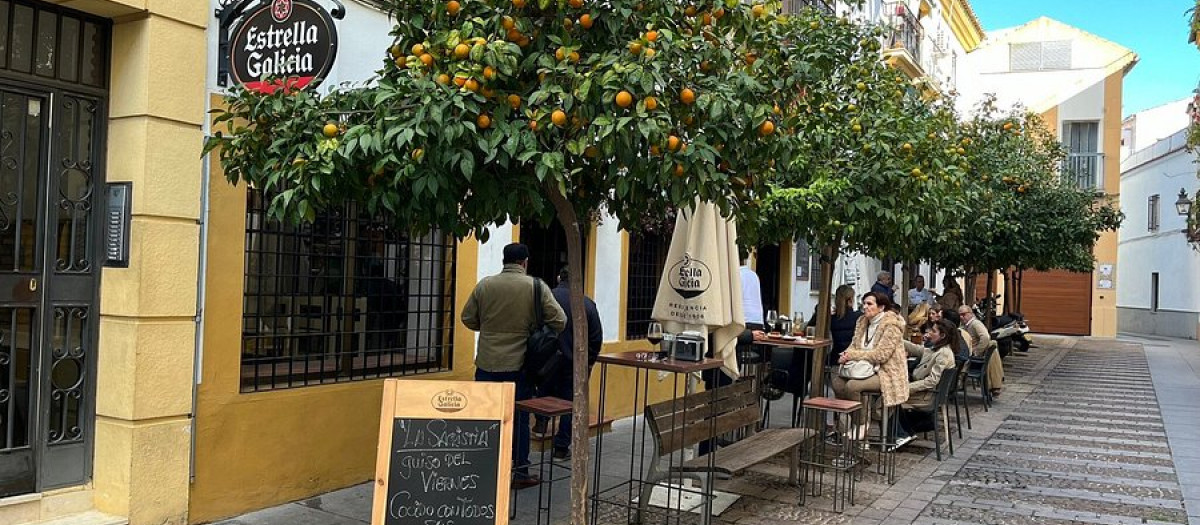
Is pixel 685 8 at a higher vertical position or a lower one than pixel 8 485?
higher

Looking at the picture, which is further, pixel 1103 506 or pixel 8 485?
pixel 1103 506

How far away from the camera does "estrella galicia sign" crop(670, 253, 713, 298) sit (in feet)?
20.7

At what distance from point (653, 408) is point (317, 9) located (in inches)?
114

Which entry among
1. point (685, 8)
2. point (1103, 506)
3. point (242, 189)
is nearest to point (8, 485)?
point (242, 189)

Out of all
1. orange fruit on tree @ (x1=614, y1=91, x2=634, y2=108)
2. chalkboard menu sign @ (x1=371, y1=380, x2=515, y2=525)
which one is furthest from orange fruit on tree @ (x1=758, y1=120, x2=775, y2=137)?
chalkboard menu sign @ (x1=371, y1=380, x2=515, y2=525)

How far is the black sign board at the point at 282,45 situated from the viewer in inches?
192

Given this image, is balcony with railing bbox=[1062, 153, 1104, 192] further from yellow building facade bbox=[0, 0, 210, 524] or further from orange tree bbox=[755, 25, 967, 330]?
yellow building facade bbox=[0, 0, 210, 524]

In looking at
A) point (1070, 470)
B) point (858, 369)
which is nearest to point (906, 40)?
point (1070, 470)

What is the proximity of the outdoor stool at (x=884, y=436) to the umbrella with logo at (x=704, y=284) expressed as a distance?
193 centimetres

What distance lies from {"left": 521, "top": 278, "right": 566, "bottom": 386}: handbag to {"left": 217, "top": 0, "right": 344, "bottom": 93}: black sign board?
251 centimetres

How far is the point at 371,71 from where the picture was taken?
6.73 metres

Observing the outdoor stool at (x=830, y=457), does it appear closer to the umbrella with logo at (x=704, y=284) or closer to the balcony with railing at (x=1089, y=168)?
the umbrella with logo at (x=704, y=284)

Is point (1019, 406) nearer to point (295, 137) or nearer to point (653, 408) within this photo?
point (653, 408)

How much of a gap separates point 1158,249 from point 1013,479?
31.6 meters
